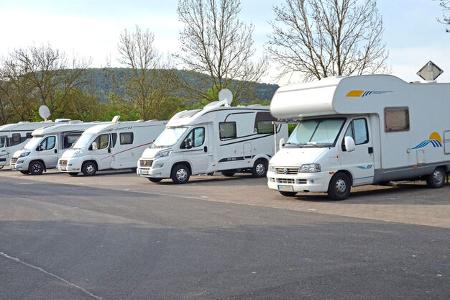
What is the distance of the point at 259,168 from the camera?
24.6m

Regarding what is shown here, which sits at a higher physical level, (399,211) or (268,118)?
(268,118)

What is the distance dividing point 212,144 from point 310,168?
8660 mm

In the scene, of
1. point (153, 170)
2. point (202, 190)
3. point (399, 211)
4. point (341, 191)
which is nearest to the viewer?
point (399, 211)

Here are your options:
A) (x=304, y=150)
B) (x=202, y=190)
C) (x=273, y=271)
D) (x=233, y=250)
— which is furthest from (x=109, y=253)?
(x=202, y=190)

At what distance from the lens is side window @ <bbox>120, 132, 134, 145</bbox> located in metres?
30.4

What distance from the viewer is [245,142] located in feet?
79.9

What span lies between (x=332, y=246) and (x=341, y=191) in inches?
261

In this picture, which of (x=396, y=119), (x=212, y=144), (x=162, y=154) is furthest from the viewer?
(x=212, y=144)

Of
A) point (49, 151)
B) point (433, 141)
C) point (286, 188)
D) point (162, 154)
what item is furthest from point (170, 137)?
point (49, 151)

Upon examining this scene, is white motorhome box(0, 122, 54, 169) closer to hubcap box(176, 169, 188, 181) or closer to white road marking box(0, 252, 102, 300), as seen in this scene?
hubcap box(176, 169, 188, 181)

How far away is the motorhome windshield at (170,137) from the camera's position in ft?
75.8

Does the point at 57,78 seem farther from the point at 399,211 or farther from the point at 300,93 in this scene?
the point at 399,211

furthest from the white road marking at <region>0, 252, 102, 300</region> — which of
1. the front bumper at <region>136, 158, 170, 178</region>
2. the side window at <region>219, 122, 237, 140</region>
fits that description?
the side window at <region>219, 122, 237, 140</region>

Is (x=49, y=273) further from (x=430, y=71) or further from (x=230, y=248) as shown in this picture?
(x=430, y=71)
